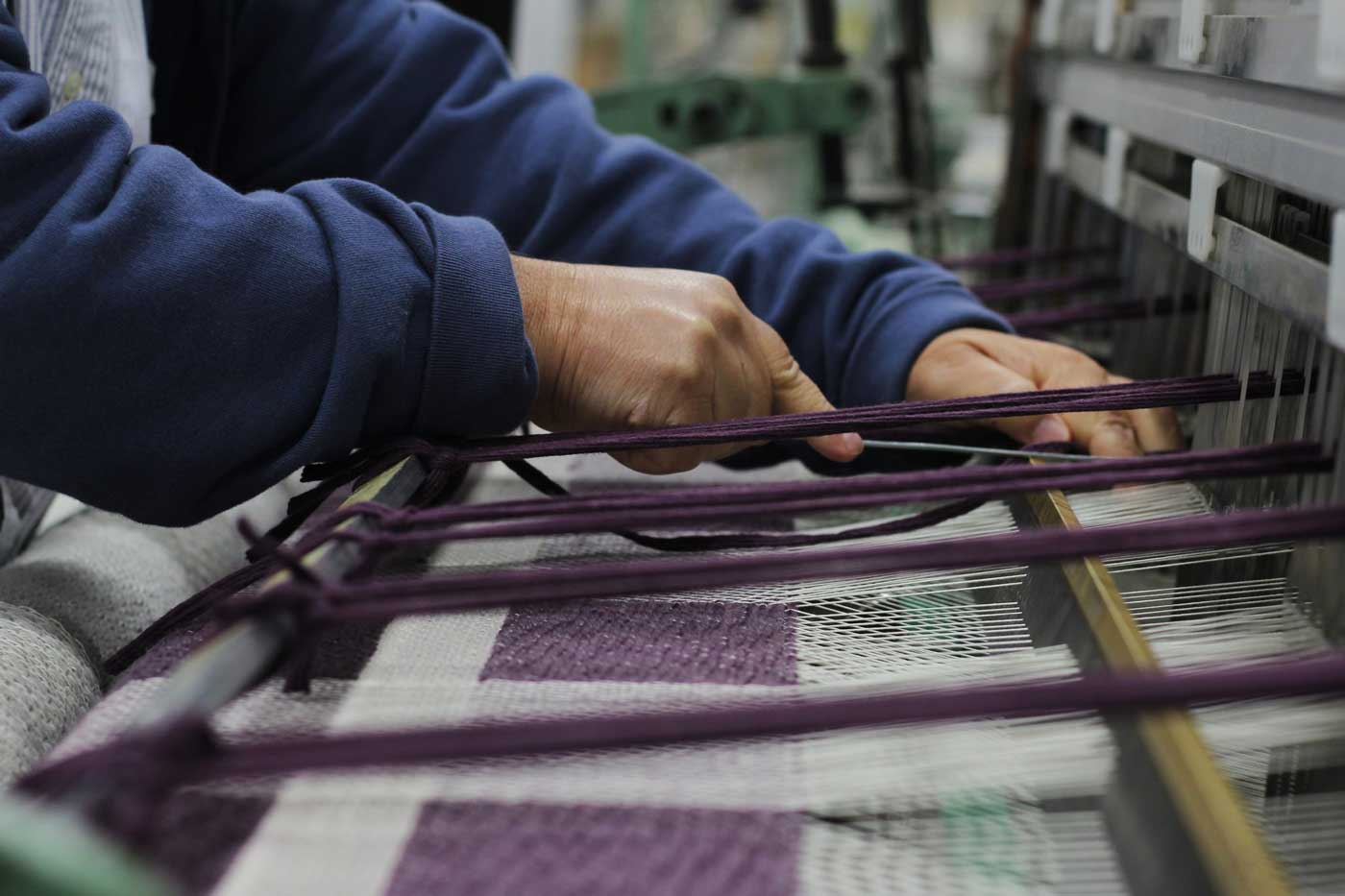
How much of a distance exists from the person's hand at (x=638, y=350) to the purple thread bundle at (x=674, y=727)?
30 centimetres

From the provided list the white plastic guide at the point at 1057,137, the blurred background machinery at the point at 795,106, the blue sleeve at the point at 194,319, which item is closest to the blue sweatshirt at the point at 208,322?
the blue sleeve at the point at 194,319

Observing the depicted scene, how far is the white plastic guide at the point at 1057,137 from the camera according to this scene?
1.19 meters

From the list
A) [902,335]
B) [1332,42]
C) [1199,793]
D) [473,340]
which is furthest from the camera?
[902,335]

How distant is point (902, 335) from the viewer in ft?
2.71

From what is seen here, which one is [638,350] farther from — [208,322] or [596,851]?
[596,851]

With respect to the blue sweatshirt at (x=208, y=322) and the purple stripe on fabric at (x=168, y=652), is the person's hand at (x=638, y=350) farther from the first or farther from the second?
the purple stripe on fabric at (x=168, y=652)

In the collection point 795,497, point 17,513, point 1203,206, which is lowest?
point 17,513

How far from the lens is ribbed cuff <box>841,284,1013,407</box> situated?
2.70 ft

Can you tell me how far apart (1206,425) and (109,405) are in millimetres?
602

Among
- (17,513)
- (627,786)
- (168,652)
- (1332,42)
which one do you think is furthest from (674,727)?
(17,513)

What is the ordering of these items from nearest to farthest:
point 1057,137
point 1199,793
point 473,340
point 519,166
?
point 1199,793
point 473,340
point 519,166
point 1057,137

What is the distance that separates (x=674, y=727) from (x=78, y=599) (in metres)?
0.44

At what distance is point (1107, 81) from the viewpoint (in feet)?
3.22

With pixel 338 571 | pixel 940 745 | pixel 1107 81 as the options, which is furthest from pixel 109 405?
pixel 1107 81
